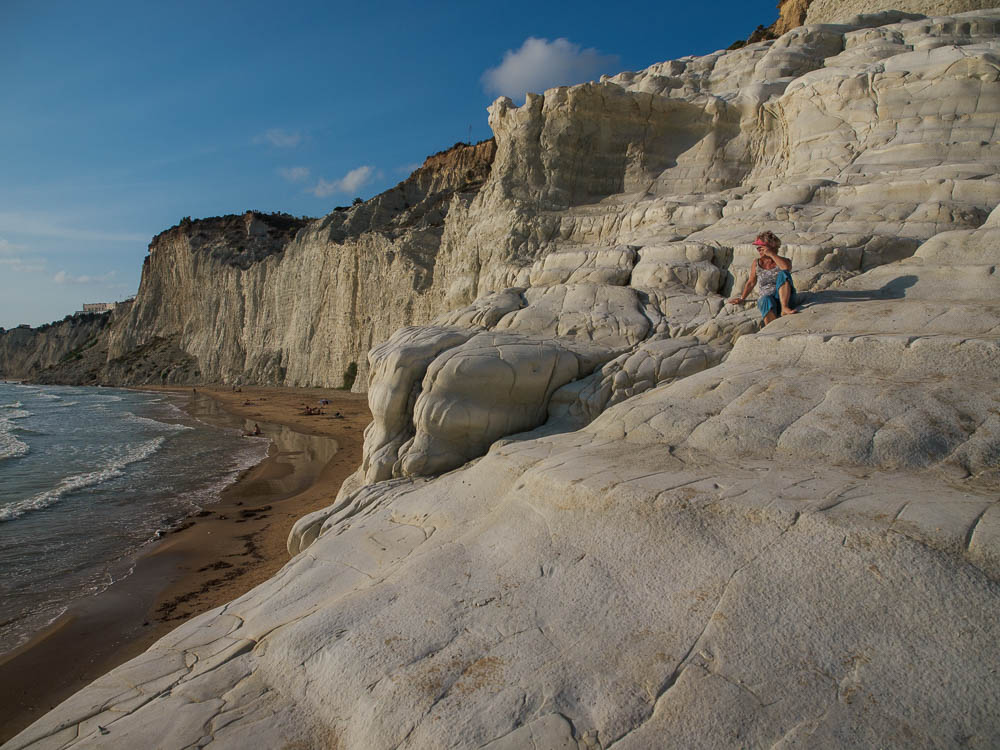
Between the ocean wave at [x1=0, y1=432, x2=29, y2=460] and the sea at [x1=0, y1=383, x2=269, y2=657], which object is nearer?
the sea at [x1=0, y1=383, x2=269, y2=657]

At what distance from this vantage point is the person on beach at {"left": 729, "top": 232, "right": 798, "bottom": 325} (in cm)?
658

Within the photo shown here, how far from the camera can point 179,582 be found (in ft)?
25.6

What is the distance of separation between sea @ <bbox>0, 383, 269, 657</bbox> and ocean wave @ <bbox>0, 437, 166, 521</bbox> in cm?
2

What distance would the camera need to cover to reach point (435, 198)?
34.6 m

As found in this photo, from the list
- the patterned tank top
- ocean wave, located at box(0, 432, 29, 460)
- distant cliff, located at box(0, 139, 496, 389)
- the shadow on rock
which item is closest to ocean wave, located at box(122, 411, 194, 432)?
ocean wave, located at box(0, 432, 29, 460)

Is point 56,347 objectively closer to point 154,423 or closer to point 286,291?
point 286,291

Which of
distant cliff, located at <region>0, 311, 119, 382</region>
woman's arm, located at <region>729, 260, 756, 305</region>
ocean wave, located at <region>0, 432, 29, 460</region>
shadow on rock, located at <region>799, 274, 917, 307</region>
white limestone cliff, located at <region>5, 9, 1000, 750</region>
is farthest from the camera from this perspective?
distant cliff, located at <region>0, 311, 119, 382</region>

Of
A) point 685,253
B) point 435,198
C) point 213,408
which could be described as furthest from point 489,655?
point 435,198

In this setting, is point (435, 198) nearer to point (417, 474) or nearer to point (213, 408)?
point (213, 408)

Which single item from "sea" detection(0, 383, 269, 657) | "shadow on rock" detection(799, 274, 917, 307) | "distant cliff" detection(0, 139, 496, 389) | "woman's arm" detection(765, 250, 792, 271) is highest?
"distant cliff" detection(0, 139, 496, 389)

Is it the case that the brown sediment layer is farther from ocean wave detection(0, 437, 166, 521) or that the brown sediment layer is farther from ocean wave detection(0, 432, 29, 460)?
ocean wave detection(0, 432, 29, 460)

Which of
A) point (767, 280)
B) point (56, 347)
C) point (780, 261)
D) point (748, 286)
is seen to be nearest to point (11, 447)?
point (748, 286)

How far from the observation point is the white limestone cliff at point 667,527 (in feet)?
8.55

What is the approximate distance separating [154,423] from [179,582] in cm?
1819
